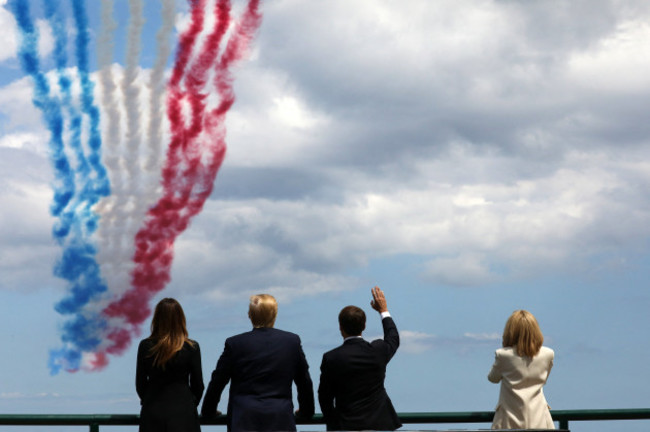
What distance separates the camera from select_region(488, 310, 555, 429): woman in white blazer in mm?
7574

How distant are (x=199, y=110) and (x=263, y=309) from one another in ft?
48.8

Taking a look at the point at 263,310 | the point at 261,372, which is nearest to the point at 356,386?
the point at 261,372

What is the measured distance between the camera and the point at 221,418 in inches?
304

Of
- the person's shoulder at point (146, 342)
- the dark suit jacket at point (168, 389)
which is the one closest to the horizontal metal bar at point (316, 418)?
the dark suit jacket at point (168, 389)

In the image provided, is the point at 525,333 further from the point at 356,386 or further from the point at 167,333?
the point at 167,333

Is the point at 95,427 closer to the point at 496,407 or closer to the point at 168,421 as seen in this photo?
the point at 168,421

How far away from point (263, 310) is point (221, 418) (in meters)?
1.20

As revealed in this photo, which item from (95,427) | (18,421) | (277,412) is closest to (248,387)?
(277,412)

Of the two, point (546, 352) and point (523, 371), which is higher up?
point (546, 352)

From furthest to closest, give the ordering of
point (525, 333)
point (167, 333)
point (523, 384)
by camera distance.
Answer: point (523, 384) → point (525, 333) → point (167, 333)

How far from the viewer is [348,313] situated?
7270 millimetres

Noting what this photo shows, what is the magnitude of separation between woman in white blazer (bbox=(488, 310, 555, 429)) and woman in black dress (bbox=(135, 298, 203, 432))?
2.86 metres

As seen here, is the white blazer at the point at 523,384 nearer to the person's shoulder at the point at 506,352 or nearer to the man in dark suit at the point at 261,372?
the person's shoulder at the point at 506,352

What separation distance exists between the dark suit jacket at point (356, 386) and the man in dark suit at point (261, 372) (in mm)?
341
